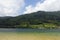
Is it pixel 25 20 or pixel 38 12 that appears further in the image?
pixel 38 12

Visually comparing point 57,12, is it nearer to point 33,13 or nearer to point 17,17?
point 33,13

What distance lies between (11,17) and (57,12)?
168 ft

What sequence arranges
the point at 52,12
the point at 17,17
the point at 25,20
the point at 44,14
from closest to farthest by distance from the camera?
the point at 25,20
the point at 17,17
the point at 44,14
the point at 52,12

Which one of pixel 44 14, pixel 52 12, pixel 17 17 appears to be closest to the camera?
pixel 17 17

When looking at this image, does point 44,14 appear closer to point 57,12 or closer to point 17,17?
point 57,12

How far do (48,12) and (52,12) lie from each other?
5.22 metres

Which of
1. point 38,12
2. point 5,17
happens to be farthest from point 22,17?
point 38,12

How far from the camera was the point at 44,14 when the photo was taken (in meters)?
170

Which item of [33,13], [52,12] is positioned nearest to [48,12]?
[52,12]

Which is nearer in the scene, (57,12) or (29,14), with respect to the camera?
(29,14)

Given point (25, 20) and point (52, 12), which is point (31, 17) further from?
point (52, 12)

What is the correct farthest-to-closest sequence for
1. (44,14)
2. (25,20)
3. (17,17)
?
(44,14), (17,17), (25,20)

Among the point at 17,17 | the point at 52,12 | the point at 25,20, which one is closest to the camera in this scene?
the point at 25,20

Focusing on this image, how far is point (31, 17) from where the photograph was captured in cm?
15725
